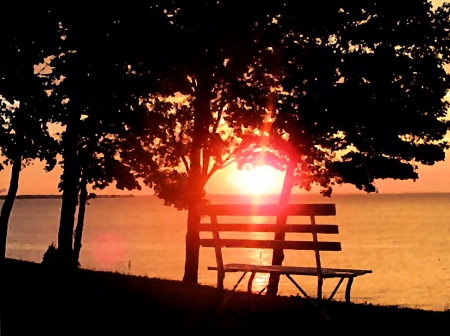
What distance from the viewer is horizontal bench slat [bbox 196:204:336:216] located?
31.4 feet

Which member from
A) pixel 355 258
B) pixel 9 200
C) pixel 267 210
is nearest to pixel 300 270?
pixel 267 210

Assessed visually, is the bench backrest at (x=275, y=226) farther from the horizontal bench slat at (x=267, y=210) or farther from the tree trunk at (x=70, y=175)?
the tree trunk at (x=70, y=175)

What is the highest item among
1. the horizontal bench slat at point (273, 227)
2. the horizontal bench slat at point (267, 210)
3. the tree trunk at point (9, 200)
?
the tree trunk at point (9, 200)

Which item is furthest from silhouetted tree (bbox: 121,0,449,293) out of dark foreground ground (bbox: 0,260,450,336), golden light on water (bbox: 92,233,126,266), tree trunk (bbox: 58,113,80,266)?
golden light on water (bbox: 92,233,126,266)

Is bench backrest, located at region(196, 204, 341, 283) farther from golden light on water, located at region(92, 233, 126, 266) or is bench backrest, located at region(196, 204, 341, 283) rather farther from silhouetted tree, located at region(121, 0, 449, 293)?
golden light on water, located at region(92, 233, 126, 266)

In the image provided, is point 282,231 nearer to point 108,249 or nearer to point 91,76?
point 91,76

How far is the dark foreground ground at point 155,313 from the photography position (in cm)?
940

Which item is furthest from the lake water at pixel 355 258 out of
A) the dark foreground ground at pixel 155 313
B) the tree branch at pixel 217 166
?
the dark foreground ground at pixel 155 313

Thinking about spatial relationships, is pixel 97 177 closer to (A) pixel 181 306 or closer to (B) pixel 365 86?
(B) pixel 365 86

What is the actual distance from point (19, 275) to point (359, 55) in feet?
39.4

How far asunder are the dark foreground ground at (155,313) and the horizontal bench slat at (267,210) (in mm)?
1408

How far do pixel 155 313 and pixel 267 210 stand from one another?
81.9 inches

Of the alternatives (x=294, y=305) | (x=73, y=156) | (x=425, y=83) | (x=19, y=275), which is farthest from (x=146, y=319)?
(x=425, y=83)

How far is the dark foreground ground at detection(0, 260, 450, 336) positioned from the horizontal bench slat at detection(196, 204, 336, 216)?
1408 millimetres
